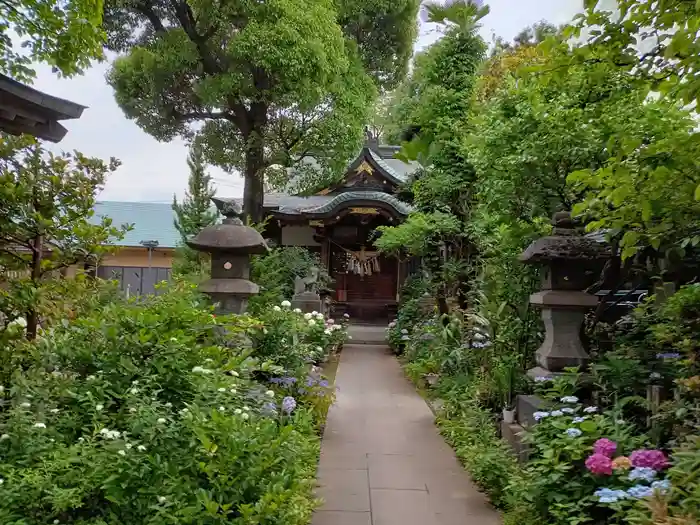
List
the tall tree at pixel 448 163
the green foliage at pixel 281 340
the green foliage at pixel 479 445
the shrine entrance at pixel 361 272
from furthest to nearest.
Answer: the shrine entrance at pixel 361 272
the tall tree at pixel 448 163
the green foliage at pixel 281 340
the green foliage at pixel 479 445

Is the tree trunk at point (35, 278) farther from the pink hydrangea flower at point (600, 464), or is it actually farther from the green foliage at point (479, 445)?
the pink hydrangea flower at point (600, 464)

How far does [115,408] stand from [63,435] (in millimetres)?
369

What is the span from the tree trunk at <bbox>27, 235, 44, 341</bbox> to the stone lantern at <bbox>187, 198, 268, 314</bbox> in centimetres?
154

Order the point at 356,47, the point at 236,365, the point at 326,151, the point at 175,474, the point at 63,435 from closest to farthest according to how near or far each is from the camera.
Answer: the point at 175,474, the point at 63,435, the point at 236,365, the point at 326,151, the point at 356,47

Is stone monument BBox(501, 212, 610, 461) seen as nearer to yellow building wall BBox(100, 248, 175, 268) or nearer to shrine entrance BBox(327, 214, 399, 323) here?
shrine entrance BBox(327, 214, 399, 323)

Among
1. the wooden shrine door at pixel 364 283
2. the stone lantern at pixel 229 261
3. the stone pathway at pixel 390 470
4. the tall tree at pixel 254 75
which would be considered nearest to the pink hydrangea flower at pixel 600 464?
the stone pathway at pixel 390 470

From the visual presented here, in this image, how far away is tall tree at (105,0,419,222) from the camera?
Result: 31.0 feet

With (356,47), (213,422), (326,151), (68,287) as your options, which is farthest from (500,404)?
(356,47)

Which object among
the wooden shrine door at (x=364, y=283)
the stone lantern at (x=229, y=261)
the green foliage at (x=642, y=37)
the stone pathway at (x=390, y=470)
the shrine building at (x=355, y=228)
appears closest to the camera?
the green foliage at (x=642, y=37)

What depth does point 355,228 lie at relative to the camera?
15445mm

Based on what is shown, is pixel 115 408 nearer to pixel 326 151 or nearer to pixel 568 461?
pixel 568 461

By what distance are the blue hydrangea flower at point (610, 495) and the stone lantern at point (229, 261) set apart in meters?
4.35

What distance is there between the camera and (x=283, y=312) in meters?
6.50

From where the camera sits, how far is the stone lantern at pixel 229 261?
6.20m
